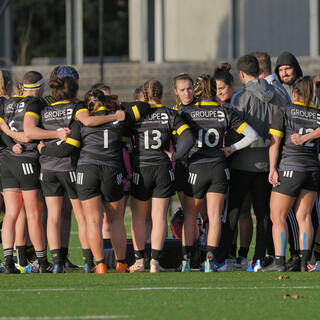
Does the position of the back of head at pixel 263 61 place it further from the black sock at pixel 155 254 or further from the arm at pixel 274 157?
the black sock at pixel 155 254

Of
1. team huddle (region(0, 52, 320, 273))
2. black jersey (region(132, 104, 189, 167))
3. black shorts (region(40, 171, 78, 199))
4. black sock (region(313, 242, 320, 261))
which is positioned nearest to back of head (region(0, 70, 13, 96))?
team huddle (region(0, 52, 320, 273))

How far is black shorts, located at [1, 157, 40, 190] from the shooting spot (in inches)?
400

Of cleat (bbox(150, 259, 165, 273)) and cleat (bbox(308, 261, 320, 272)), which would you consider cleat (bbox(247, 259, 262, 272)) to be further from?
cleat (bbox(150, 259, 165, 273))

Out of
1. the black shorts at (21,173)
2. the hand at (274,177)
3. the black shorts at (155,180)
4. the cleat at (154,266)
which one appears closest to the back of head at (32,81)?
the black shorts at (21,173)

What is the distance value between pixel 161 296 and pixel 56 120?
2.58 metres

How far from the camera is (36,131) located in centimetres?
990

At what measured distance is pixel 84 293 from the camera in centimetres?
834

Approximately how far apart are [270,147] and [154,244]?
4.93 ft

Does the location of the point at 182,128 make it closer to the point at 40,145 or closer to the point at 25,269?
the point at 40,145

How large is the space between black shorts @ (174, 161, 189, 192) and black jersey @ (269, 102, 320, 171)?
0.95m

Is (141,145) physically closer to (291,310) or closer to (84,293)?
(84,293)

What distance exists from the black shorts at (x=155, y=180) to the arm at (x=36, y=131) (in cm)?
81

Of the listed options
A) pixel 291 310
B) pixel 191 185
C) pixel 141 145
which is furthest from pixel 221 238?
pixel 291 310

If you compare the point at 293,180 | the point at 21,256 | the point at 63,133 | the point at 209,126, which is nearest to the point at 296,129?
the point at 293,180
